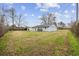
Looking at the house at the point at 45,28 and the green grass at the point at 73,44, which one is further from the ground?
the house at the point at 45,28

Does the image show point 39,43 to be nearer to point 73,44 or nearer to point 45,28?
point 45,28

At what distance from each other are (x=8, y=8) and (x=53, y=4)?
473 millimetres

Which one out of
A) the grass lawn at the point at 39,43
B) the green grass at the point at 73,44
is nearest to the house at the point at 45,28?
the grass lawn at the point at 39,43

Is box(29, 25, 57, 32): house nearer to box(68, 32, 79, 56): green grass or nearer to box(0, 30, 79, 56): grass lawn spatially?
box(0, 30, 79, 56): grass lawn

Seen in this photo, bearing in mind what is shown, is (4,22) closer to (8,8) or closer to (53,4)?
(8,8)

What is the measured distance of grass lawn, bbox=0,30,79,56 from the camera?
1.69 meters

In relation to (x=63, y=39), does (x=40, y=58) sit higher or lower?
lower

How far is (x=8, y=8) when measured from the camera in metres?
1.71

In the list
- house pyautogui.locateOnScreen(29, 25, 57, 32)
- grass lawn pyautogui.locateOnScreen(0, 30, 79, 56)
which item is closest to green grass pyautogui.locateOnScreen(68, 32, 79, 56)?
grass lawn pyautogui.locateOnScreen(0, 30, 79, 56)

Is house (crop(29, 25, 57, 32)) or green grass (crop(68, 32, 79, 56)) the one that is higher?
house (crop(29, 25, 57, 32))

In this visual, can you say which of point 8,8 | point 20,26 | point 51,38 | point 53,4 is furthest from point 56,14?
point 8,8

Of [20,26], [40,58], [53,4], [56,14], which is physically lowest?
[40,58]

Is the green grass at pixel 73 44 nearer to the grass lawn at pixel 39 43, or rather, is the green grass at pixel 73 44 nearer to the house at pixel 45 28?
the grass lawn at pixel 39 43

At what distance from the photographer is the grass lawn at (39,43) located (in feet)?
5.55
